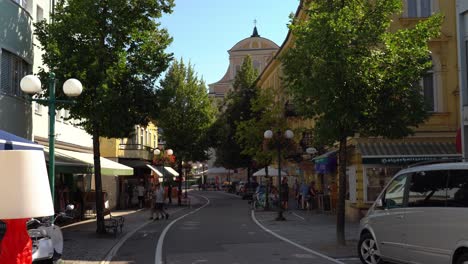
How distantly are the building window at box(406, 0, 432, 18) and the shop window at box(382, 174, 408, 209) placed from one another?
1592 cm

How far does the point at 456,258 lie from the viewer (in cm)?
826

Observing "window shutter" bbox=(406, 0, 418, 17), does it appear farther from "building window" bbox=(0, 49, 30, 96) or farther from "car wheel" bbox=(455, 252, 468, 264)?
"car wheel" bbox=(455, 252, 468, 264)

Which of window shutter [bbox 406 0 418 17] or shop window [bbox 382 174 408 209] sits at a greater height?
window shutter [bbox 406 0 418 17]

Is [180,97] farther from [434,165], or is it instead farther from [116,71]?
[434,165]

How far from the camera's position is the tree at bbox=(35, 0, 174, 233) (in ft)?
57.1

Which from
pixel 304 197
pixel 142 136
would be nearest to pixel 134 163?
pixel 142 136

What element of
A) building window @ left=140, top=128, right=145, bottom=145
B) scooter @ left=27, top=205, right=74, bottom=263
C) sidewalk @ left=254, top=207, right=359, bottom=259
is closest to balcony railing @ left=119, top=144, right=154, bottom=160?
building window @ left=140, top=128, right=145, bottom=145

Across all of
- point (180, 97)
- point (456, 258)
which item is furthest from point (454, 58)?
point (180, 97)

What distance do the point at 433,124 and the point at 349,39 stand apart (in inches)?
429

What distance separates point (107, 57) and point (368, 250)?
1063 cm

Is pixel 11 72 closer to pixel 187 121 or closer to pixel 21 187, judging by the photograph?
pixel 21 187

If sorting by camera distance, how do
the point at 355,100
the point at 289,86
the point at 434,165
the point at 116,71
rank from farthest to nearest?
the point at 116,71
the point at 289,86
the point at 355,100
the point at 434,165

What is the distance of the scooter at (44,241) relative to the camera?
32.0ft

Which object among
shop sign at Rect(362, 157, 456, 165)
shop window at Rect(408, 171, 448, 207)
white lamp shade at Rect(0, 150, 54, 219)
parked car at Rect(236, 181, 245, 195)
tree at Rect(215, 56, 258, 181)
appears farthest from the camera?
parked car at Rect(236, 181, 245, 195)
